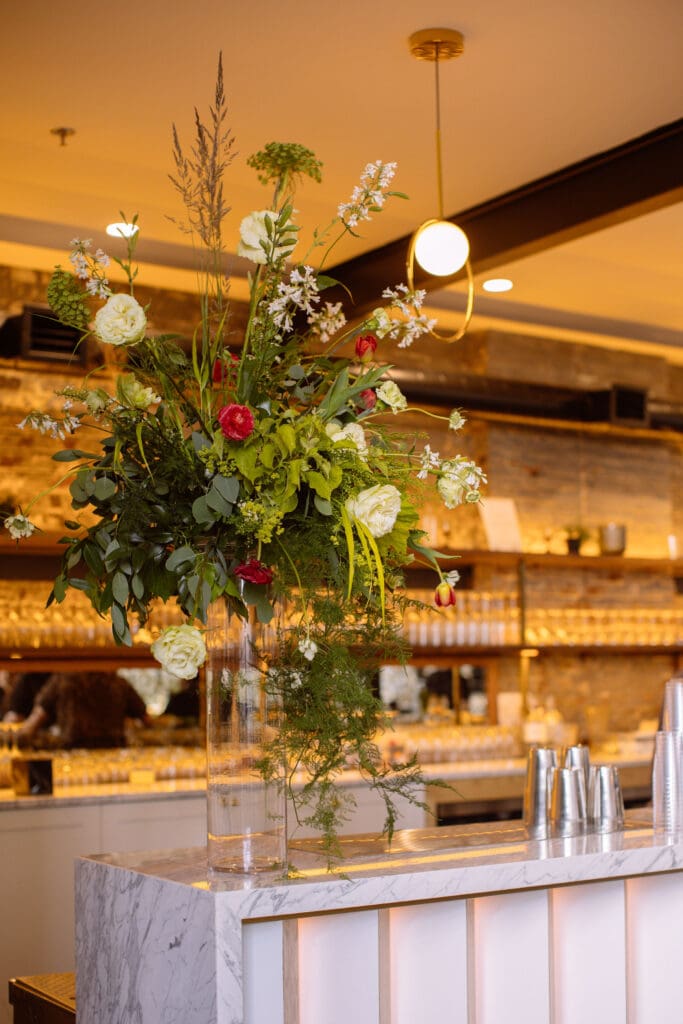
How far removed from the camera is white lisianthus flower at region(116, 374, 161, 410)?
2.35 m

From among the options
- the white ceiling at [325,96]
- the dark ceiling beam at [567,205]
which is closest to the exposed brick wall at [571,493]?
the dark ceiling beam at [567,205]

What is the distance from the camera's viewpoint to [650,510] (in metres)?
8.32

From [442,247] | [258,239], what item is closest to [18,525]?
[258,239]

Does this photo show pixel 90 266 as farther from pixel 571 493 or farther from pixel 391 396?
pixel 571 493

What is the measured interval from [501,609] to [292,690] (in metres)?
5.05

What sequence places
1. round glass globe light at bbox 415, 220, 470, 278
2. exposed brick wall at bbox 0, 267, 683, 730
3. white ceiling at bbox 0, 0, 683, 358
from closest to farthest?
white ceiling at bbox 0, 0, 683, 358 < round glass globe light at bbox 415, 220, 470, 278 < exposed brick wall at bbox 0, 267, 683, 730

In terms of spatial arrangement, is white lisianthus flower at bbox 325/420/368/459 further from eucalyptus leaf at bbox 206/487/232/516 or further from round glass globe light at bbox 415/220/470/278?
round glass globe light at bbox 415/220/470/278

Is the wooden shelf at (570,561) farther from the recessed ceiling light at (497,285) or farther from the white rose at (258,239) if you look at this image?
the white rose at (258,239)

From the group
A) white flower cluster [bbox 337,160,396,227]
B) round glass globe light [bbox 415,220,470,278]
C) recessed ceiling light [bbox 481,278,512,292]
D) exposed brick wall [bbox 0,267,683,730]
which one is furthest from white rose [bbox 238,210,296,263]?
exposed brick wall [bbox 0,267,683,730]

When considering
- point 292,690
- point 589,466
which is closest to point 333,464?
point 292,690

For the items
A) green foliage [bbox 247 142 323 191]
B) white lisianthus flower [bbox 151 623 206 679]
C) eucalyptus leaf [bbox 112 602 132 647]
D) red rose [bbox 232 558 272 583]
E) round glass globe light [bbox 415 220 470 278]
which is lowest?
white lisianthus flower [bbox 151 623 206 679]

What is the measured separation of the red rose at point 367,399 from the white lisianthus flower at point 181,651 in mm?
557

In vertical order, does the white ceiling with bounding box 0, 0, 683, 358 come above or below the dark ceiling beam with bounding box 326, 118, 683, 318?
above

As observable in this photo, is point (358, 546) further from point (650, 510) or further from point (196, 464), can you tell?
point (650, 510)
